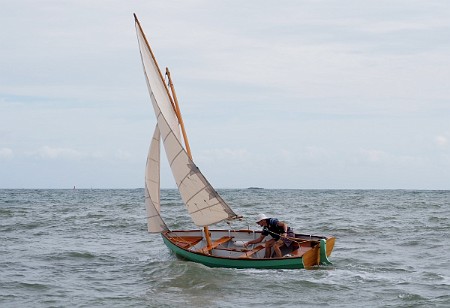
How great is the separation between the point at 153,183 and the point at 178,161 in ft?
10.5

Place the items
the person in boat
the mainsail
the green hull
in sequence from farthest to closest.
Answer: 1. the person in boat
2. the mainsail
3. the green hull

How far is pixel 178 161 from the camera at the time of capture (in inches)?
836

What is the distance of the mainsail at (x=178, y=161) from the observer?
21.0 m

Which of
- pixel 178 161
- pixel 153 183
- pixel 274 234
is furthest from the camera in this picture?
pixel 153 183

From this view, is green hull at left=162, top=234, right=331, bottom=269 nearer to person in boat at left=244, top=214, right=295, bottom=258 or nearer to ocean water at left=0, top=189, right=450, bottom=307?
ocean water at left=0, top=189, right=450, bottom=307

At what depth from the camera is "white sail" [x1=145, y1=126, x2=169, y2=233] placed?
23750mm

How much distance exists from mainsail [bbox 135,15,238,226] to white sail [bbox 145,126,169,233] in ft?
6.64

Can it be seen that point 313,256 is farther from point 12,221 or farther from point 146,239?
point 12,221

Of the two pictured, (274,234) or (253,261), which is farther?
(274,234)

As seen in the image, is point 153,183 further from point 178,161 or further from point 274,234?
point 274,234

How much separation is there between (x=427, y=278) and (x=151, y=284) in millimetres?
8558

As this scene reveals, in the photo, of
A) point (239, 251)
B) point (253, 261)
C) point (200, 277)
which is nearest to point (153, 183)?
point (239, 251)

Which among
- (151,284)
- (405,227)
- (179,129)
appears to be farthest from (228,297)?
(405,227)

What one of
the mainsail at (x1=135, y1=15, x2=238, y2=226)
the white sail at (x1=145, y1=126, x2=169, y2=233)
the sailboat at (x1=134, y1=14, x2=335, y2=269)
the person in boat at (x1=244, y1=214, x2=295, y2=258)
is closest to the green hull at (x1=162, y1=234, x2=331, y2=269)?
the sailboat at (x1=134, y1=14, x2=335, y2=269)
